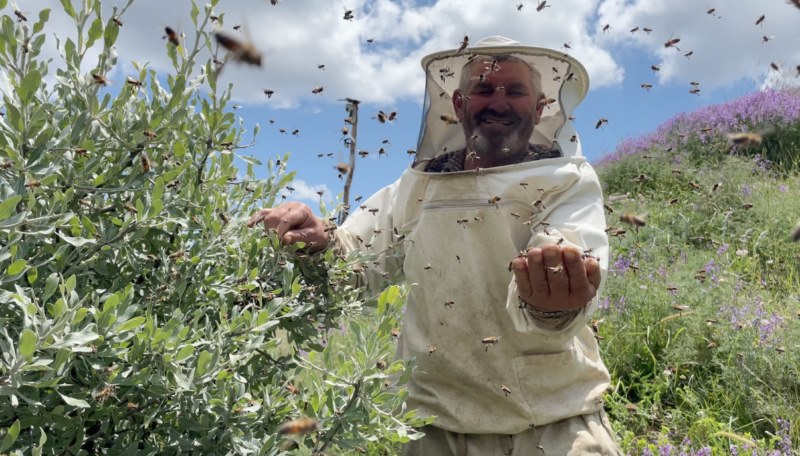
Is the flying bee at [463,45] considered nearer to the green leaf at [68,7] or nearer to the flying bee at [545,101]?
the flying bee at [545,101]

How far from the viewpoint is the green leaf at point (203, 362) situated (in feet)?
5.59

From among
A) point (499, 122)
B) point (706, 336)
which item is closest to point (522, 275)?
point (499, 122)

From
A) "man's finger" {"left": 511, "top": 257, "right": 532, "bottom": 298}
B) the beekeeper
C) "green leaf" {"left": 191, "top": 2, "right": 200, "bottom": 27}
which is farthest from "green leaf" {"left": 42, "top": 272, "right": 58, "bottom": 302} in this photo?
"man's finger" {"left": 511, "top": 257, "right": 532, "bottom": 298}

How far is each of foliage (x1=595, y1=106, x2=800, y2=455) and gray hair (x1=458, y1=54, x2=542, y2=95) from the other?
701 millimetres

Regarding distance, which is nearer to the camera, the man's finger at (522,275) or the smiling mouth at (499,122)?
the man's finger at (522,275)

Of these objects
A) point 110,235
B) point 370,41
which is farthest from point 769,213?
point 110,235

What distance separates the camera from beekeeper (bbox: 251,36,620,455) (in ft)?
9.49

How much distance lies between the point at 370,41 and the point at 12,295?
3217 millimetres

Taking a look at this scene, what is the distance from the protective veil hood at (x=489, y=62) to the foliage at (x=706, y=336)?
1.56 feet

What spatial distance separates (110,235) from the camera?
1876 mm

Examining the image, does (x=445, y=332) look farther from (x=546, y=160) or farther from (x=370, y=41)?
(x=370, y=41)

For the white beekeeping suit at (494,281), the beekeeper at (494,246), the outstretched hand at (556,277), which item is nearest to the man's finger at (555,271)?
the outstretched hand at (556,277)

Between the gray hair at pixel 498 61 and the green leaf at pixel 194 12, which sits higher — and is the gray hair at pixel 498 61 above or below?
below

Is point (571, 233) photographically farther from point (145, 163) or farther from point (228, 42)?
point (145, 163)
